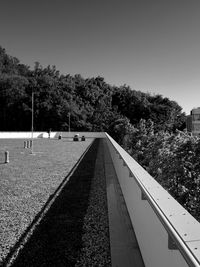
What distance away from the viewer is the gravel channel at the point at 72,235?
12.2ft

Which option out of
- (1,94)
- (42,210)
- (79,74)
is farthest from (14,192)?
(79,74)

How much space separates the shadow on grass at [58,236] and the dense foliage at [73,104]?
4169cm

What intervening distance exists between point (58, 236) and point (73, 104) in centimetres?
5982

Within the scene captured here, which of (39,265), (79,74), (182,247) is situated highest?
(79,74)

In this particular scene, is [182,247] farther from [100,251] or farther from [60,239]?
[60,239]

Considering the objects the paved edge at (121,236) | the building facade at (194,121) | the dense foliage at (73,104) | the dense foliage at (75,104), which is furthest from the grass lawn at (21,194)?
the building facade at (194,121)

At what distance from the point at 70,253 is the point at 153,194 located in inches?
62.3

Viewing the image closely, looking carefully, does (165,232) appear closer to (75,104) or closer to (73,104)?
(73,104)

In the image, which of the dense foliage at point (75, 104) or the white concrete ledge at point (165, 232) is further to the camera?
the dense foliage at point (75, 104)

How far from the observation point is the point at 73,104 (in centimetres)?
6353

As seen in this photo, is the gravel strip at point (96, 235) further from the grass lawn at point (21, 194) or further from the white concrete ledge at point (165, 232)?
the grass lawn at point (21, 194)

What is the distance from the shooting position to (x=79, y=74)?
273 ft

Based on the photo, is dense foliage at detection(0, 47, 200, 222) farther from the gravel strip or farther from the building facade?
the gravel strip

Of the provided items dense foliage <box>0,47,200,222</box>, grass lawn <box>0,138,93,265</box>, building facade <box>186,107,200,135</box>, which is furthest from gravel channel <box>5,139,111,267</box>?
building facade <box>186,107,200,135</box>
